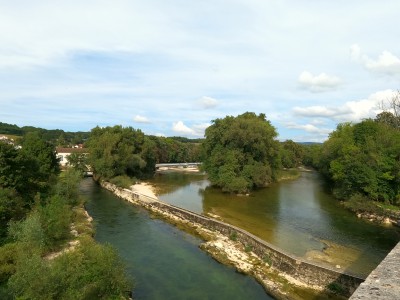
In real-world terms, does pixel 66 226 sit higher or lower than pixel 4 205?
lower

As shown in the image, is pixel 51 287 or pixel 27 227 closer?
pixel 51 287

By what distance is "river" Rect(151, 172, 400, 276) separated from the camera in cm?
2162

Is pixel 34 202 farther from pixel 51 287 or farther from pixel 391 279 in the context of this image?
pixel 391 279

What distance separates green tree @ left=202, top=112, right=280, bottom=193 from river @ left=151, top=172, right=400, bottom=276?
6.50ft

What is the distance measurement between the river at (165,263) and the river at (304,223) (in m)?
5.52

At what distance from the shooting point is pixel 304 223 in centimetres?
2955

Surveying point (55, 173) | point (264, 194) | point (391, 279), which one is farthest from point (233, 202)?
point (391, 279)

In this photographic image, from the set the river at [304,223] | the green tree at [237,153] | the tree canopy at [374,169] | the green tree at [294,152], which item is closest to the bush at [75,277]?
the river at [304,223]

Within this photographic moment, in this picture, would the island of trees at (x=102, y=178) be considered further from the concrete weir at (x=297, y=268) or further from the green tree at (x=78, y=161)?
the concrete weir at (x=297, y=268)

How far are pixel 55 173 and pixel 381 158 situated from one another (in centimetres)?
3519

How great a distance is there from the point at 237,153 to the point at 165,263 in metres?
27.7

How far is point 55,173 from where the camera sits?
34.3 m

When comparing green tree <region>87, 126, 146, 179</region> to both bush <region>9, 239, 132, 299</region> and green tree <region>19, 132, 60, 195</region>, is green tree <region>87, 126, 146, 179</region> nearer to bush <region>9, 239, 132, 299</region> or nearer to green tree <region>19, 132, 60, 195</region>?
green tree <region>19, 132, 60, 195</region>

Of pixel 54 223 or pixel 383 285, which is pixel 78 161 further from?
pixel 383 285
